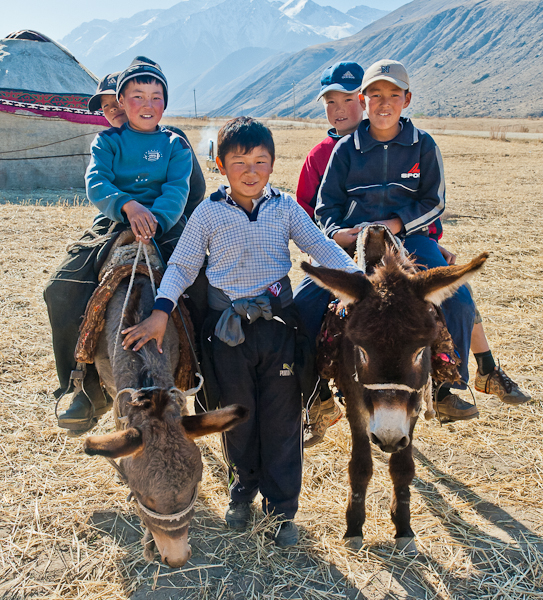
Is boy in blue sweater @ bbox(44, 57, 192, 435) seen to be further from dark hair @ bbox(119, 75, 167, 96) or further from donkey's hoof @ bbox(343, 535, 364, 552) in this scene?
donkey's hoof @ bbox(343, 535, 364, 552)

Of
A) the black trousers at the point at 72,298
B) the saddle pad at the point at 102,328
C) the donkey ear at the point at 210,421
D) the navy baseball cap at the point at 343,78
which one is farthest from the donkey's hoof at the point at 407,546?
the navy baseball cap at the point at 343,78

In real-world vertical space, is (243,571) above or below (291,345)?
below

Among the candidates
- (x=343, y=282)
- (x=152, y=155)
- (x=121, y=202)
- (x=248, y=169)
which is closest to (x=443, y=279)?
(x=343, y=282)

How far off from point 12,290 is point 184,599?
18.5 feet

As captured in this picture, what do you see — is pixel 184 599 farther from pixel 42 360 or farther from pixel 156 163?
pixel 42 360

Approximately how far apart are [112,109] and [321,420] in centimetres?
349

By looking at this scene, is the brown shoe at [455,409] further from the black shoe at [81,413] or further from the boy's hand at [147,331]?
the black shoe at [81,413]

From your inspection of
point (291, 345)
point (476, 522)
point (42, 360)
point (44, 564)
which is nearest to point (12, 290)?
point (42, 360)

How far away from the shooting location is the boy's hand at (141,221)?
306cm

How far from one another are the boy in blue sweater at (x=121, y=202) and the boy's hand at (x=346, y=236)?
1.14 meters

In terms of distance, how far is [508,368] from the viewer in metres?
4.86

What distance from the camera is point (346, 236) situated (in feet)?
10.7

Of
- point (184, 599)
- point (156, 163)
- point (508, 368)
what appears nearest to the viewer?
point (184, 599)

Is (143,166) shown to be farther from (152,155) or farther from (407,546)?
(407,546)
